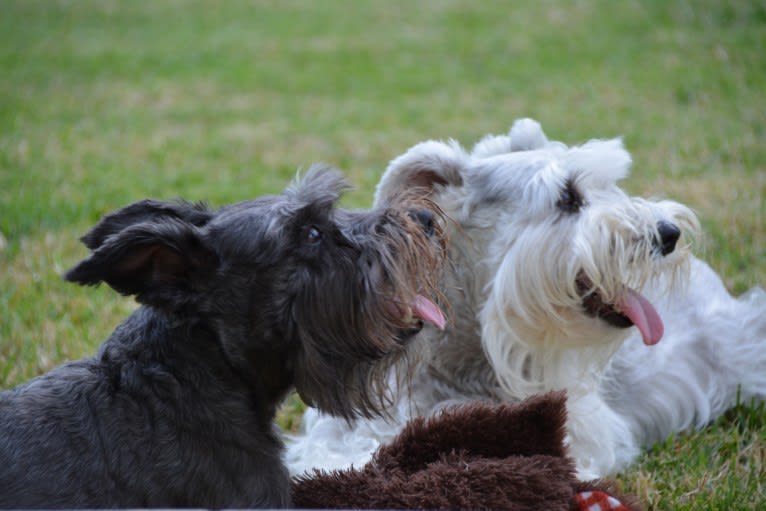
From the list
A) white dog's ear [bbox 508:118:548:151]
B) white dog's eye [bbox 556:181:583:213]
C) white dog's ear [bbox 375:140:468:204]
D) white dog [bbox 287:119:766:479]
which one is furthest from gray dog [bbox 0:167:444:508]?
white dog's ear [bbox 508:118:548:151]

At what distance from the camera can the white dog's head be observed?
4.02 meters

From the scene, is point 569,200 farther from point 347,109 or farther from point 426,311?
point 347,109

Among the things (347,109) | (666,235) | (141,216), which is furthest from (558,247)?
(347,109)

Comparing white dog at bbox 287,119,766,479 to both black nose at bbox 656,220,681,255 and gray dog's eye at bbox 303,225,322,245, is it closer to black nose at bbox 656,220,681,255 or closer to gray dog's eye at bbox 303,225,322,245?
black nose at bbox 656,220,681,255

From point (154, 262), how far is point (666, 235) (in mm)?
2253

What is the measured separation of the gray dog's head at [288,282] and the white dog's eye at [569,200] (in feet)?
3.58

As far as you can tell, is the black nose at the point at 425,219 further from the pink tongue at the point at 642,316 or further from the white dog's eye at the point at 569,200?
the pink tongue at the point at 642,316

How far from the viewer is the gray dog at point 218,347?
2906 mm

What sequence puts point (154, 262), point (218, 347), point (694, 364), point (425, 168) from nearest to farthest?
point (154, 262), point (218, 347), point (425, 168), point (694, 364)

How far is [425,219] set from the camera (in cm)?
340

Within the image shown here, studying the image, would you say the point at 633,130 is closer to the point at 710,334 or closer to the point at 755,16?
the point at 710,334

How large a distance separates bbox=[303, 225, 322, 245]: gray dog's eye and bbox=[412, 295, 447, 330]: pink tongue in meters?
0.41

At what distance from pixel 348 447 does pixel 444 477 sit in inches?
46.0

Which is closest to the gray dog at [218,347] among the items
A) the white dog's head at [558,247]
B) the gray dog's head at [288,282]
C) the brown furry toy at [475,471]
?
the gray dog's head at [288,282]
